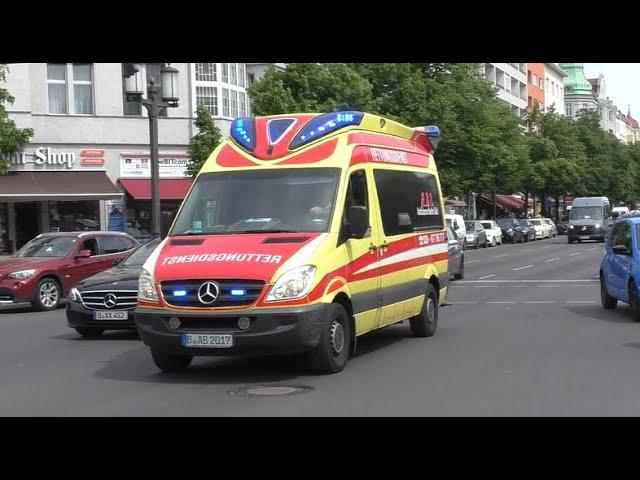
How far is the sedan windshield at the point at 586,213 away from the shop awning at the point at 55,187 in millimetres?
26938

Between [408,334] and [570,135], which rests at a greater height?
[570,135]

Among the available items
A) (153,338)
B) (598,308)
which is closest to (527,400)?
(153,338)

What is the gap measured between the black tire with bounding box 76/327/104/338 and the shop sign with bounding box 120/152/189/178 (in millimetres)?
25424

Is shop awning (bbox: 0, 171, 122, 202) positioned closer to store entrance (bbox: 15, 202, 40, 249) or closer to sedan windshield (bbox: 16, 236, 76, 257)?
store entrance (bbox: 15, 202, 40, 249)

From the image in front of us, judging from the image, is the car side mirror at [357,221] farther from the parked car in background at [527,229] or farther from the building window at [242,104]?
the parked car in background at [527,229]

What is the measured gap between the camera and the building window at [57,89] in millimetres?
38188

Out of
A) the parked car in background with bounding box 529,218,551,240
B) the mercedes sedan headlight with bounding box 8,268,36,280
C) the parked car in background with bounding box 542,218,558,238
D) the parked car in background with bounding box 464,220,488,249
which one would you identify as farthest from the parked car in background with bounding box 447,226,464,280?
the parked car in background with bounding box 542,218,558,238

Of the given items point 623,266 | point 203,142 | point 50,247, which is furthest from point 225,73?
point 623,266

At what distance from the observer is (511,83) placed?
91250 mm

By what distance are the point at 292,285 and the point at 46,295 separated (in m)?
10.4

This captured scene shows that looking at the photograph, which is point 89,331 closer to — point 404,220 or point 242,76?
point 404,220

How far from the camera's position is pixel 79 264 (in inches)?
737

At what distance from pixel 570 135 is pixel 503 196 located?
10426 millimetres

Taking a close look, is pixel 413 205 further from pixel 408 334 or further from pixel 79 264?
pixel 79 264
